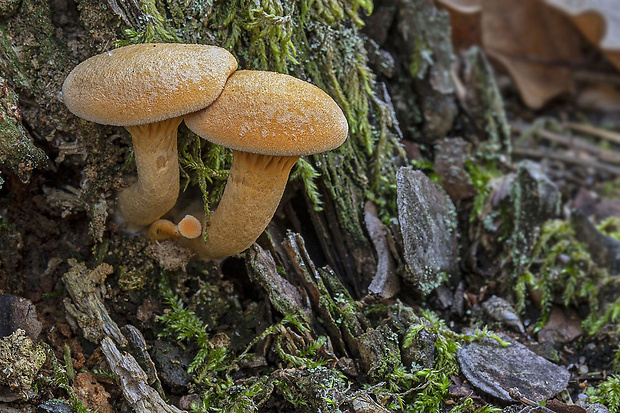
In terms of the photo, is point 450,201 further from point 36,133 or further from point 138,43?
point 36,133

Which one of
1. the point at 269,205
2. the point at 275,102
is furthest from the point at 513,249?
the point at 275,102

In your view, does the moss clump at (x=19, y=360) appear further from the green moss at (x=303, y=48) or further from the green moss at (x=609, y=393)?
the green moss at (x=609, y=393)

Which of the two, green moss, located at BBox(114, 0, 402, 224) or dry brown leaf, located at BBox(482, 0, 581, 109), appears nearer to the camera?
green moss, located at BBox(114, 0, 402, 224)

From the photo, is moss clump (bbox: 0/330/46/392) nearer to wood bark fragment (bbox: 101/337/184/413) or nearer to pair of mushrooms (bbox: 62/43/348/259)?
wood bark fragment (bbox: 101/337/184/413)

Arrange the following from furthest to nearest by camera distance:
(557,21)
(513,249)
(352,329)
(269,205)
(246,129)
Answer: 1. (557,21)
2. (513,249)
3. (352,329)
4. (269,205)
5. (246,129)

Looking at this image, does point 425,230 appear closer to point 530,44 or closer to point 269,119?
point 269,119

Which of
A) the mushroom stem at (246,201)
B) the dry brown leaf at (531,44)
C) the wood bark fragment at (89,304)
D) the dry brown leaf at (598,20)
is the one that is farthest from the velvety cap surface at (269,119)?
the dry brown leaf at (598,20)

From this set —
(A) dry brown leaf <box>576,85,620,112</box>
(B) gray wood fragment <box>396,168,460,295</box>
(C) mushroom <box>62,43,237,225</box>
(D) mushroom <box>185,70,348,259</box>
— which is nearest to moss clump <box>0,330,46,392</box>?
(C) mushroom <box>62,43,237,225</box>

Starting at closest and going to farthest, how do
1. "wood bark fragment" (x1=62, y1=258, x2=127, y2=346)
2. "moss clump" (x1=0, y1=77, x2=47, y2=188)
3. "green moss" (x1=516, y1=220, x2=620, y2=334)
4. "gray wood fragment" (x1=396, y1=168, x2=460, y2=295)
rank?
"moss clump" (x1=0, y1=77, x2=47, y2=188) → "wood bark fragment" (x1=62, y1=258, x2=127, y2=346) → "gray wood fragment" (x1=396, y1=168, x2=460, y2=295) → "green moss" (x1=516, y1=220, x2=620, y2=334)
